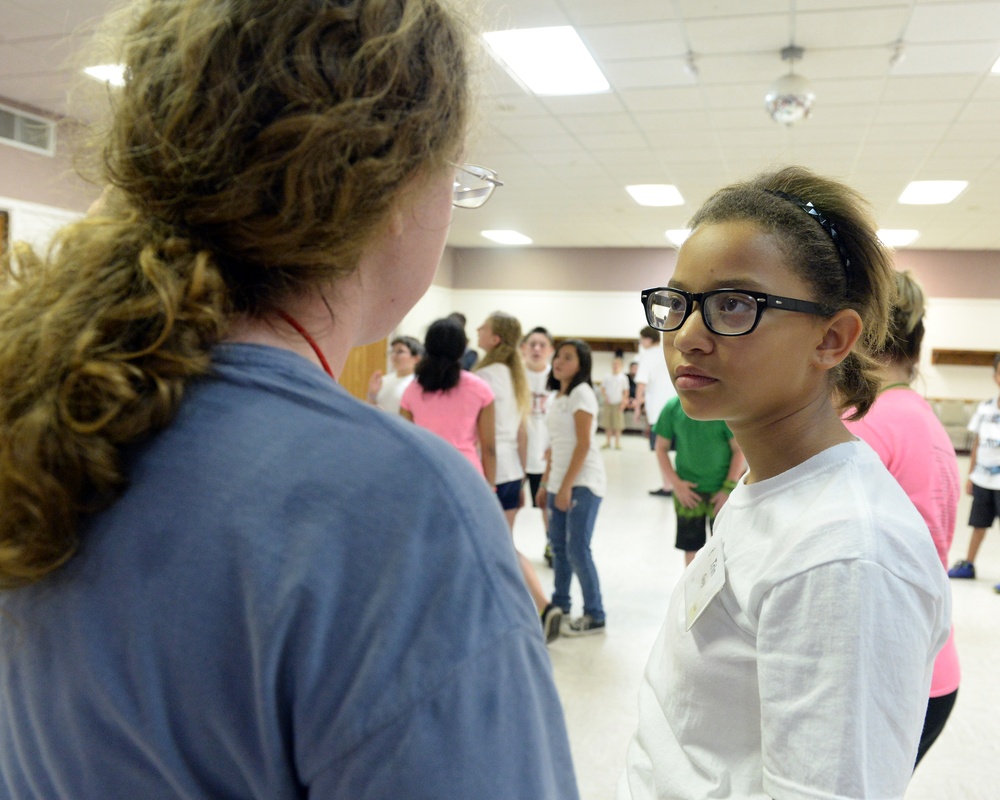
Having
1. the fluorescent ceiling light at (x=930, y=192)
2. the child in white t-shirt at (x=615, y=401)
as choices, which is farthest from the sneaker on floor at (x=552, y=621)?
the child in white t-shirt at (x=615, y=401)

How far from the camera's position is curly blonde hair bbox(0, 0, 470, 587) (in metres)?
0.45

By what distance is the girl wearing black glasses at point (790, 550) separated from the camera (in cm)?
77

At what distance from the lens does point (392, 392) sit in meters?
4.69

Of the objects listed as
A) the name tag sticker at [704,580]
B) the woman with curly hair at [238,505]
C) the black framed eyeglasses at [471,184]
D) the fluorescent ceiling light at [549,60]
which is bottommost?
the name tag sticker at [704,580]

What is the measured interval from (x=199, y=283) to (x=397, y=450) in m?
0.17

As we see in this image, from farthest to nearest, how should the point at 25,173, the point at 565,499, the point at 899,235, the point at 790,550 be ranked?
the point at 899,235, the point at 25,173, the point at 565,499, the point at 790,550

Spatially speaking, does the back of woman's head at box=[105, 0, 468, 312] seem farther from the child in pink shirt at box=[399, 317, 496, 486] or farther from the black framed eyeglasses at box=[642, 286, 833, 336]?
the child in pink shirt at box=[399, 317, 496, 486]

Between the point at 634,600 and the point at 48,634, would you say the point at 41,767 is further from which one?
the point at 634,600

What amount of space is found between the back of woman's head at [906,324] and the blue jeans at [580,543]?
1933 millimetres

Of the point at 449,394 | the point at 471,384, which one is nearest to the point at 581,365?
the point at 471,384

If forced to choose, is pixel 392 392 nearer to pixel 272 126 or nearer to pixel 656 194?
pixel 272 126

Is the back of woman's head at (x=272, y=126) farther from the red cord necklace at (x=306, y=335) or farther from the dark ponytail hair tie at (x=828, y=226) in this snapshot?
the dark ponytail hair tie at (x=828, y=226)

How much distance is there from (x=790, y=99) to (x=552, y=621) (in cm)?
334

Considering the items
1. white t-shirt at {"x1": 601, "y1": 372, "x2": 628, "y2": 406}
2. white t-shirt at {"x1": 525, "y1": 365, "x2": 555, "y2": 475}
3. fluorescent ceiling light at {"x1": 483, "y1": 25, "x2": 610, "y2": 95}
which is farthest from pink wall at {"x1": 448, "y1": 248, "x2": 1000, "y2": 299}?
white t-shirt at {"x1": 525, "y1": 365, "x2": 555, "y2": 475}
